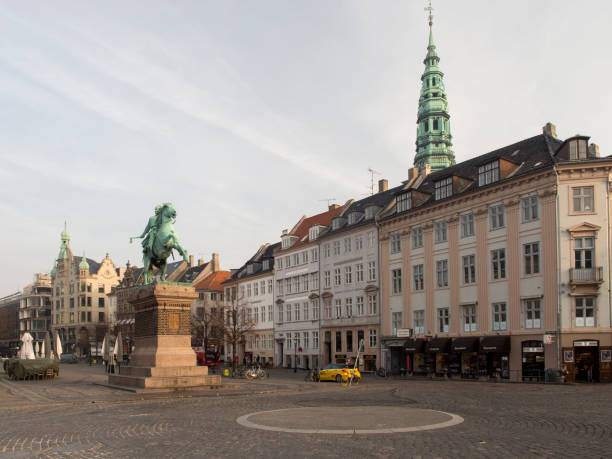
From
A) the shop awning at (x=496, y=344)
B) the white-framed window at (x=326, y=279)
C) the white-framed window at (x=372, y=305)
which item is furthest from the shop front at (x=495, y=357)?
the white-framed window at (x=326, y=279)

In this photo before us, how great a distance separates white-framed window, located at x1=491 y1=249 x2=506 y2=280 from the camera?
4588cm

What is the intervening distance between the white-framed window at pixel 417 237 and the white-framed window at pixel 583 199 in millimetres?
14152

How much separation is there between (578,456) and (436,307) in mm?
39992

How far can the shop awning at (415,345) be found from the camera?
51497mm

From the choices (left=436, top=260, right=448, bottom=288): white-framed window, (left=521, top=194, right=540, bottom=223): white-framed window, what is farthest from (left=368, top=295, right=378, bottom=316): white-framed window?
(left=521, top=194, right=540, bottom=223): white-framed window

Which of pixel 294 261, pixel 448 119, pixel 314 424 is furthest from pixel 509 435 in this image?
pixel 448 119

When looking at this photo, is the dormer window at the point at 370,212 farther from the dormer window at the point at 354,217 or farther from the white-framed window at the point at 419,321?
the white-framed window at the point at 419,321

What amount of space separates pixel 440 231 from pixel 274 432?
38.5m

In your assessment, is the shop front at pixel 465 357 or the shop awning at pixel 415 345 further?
the shop awning at pixel 415 345

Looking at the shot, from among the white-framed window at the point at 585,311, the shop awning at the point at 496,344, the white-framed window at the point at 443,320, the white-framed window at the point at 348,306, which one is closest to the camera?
the white-framed window at the point at 585,311

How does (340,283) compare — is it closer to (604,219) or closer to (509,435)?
(604,219)

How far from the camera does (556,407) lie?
71.5 feet

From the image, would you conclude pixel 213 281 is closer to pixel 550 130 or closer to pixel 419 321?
pixel 419 321

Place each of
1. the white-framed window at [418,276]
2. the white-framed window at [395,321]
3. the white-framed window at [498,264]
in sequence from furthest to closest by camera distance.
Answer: the white-framed window at [395,321] < the white-framed window at [418,276] < the white-framed window at [498,264]
